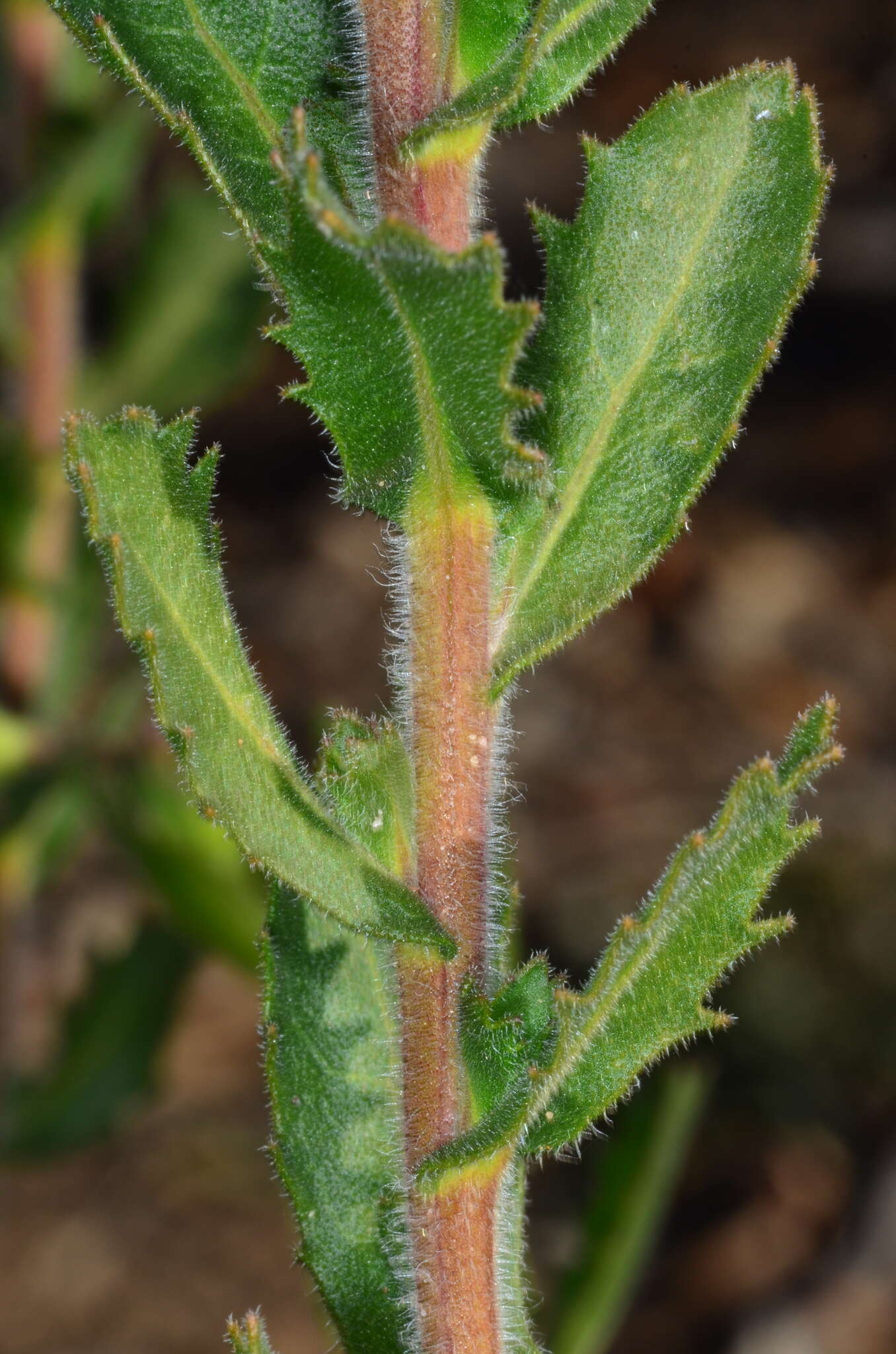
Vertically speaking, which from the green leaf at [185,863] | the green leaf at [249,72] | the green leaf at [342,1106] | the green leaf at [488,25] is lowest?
the green leaf at [185,863]

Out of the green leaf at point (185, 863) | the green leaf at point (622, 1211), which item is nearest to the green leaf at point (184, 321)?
the green leaf at point (185, 863)

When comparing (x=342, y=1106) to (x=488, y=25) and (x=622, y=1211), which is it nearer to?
(x=488, y=25)

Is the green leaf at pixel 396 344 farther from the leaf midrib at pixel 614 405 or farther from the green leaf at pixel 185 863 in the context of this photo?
the green leaf at pixel 185 863

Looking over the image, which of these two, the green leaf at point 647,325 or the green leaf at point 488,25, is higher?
the green leaf at point 488,25

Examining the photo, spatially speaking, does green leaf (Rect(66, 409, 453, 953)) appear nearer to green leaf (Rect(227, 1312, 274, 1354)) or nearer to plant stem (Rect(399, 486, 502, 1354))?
plant stem (Rect(399, 486, 502, 1354))

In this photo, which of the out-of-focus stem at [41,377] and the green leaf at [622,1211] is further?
the out-of-focus stem at [41,377]

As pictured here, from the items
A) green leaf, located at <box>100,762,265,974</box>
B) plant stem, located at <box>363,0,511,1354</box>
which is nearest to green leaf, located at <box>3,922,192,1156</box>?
green leaf, located at <box>100,762,265,974</box>

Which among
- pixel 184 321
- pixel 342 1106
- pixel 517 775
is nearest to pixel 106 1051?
pixel 184 321
